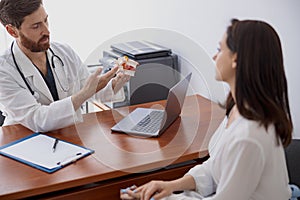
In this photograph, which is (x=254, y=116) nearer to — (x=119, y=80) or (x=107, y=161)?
(x=107, y=161)

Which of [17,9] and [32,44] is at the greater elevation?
[17,9]

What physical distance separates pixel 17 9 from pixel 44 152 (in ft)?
2.46

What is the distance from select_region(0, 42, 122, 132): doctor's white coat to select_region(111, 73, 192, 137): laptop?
231 mm

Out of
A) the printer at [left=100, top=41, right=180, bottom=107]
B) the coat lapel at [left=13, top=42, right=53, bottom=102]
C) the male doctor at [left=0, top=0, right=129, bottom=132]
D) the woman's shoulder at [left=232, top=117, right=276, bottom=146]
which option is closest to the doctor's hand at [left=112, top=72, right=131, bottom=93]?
the male doctor at [left=0, top=0, right=129, bottom=132]

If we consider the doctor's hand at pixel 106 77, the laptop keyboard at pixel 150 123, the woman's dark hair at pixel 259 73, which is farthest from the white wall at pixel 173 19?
the woman's dark hair at pixel 259 73

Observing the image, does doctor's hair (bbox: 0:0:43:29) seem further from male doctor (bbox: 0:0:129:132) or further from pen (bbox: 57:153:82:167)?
pen (bbox: 57:153:82:167)

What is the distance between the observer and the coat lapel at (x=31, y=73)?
197cm

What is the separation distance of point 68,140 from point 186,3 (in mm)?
1527

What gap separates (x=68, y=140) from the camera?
1.69 meters

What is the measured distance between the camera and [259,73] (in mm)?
1091

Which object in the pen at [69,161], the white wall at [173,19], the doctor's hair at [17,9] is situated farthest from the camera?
the white wall at [173,19]

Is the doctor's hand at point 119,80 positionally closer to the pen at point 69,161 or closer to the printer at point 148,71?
the pen at point 69,161

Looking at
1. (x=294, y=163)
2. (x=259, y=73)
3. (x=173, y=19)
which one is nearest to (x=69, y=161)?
(x=259, y=73)

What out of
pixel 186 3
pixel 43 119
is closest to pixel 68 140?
pixel 43 119
